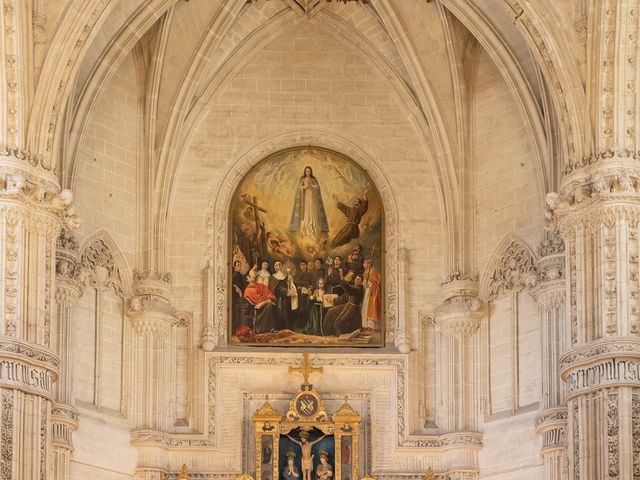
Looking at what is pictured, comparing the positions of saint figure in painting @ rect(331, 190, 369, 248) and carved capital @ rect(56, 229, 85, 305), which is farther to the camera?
saint figure in painting @ rect(331, 190, 369, 248)

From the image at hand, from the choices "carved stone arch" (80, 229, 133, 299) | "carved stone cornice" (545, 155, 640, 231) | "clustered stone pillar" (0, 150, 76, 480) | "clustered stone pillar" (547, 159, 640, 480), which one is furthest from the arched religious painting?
"carved stone cornice" (545, 155, 640, 231)

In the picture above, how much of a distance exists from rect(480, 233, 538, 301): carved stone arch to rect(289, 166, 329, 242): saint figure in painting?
10.3 feet

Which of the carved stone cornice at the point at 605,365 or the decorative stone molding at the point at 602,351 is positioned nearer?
the carved stone cornice at the point at 605,365

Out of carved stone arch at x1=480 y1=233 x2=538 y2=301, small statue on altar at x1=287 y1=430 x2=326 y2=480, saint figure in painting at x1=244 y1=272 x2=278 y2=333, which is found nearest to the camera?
carved stone arch at x1=480 y1=233 x2=538 y2=301

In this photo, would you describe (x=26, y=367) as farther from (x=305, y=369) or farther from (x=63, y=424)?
(x=305, y=369)

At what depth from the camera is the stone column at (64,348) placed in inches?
1419

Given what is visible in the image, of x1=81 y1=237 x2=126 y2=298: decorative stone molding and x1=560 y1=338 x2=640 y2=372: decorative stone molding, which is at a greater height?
x1=81 y1=237 x2=126 y2=298: decorative stone molding

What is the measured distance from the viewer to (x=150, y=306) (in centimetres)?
3875

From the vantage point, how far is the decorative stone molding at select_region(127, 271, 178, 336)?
3872cm

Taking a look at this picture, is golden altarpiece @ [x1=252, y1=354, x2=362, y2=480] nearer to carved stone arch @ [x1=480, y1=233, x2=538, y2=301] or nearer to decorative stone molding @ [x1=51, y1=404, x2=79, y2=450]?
carved stone arch @ [x1=480, y1=233, x2=538, y2=301]

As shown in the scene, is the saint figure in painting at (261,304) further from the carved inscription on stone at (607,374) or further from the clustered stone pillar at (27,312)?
the carved inscription on stone at (607,374)

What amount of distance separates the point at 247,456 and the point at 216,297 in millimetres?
2882

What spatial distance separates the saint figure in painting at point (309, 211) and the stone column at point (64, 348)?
4.51 metres

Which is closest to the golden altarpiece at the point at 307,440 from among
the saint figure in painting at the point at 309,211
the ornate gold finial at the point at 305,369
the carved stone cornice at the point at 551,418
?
the ornate gold finial at the point at 305,369
